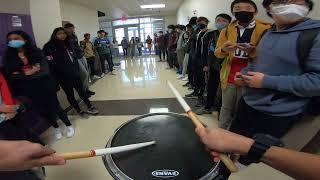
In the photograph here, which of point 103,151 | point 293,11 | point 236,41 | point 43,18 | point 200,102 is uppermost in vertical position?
point 43,18

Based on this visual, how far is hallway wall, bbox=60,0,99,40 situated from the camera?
8148 millimetres

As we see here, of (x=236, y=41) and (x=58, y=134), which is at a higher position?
(x=236, y=41)

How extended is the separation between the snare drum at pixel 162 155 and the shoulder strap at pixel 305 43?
660 mm

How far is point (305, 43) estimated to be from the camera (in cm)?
121

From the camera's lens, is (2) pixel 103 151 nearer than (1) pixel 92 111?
Yes

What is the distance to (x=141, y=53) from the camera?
592 inches

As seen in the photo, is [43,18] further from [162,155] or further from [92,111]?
[162,155]

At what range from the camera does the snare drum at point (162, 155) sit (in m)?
1.05

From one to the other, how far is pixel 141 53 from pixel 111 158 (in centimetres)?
1418

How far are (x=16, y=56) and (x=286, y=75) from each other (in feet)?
8.77

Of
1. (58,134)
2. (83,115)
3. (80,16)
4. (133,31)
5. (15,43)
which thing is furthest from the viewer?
(133,31)

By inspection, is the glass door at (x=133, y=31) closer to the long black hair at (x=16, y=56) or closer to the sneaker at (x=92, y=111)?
the sneaker at (x=92, y=111)

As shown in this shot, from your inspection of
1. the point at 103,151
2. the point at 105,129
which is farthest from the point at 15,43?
the point at 103,151

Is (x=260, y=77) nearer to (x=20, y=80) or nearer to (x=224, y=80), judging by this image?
(x=224, y=80)
